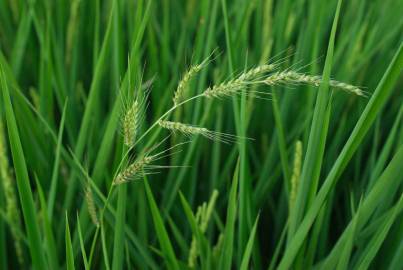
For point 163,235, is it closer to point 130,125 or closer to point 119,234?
→ point 119,234

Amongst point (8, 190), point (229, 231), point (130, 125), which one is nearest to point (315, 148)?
point (229, 231)

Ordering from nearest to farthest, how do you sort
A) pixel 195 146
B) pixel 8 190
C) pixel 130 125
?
pixel 130 125 → pixel 8 190 → pixel 195 146

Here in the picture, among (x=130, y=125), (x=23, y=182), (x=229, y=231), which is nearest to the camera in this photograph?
(x=130, y=125)

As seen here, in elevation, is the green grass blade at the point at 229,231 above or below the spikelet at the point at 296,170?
below

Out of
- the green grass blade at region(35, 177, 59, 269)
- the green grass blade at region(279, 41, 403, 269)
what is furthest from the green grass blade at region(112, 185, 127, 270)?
the green grass blade at region(279, 41, 403, 269)

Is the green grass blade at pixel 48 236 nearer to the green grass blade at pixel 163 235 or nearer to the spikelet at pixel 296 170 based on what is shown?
the green grass blade at pixel 163 235

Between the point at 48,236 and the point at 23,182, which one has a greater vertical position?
the point at 23,182

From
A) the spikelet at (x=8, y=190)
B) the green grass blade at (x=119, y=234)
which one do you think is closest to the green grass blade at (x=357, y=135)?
the green grass blade at (x=119, y=234)

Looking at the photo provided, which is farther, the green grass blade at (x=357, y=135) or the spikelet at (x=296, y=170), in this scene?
the spikelet at (x=296, y=170)
